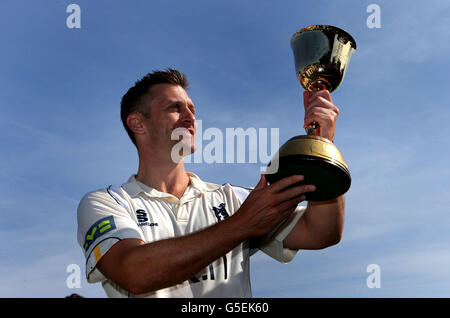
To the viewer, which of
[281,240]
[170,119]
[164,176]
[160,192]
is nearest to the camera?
[281,240]

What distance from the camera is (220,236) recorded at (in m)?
3.20

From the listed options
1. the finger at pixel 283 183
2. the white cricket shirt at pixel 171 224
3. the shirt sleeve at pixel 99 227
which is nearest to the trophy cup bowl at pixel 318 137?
the finger at pixel 283 183

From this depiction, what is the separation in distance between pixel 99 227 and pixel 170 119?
164 centimetres

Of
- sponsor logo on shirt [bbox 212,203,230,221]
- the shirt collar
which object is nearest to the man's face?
the shirt collar

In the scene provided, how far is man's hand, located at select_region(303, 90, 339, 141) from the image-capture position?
3.78 meters

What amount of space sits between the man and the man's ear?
1cm

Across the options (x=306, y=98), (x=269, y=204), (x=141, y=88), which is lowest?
(x=269, y=204)

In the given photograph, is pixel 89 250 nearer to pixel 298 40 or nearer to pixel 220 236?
pixel 220 236

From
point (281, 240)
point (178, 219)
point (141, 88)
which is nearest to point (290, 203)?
point (281, 240)

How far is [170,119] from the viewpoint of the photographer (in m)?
5.11

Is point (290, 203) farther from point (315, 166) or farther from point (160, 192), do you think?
point (160, 192)

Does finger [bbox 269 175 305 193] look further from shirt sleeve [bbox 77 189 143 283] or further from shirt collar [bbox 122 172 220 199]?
shirt collar [bbox 122 172 220 199]

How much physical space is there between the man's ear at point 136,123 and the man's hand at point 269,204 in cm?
255
